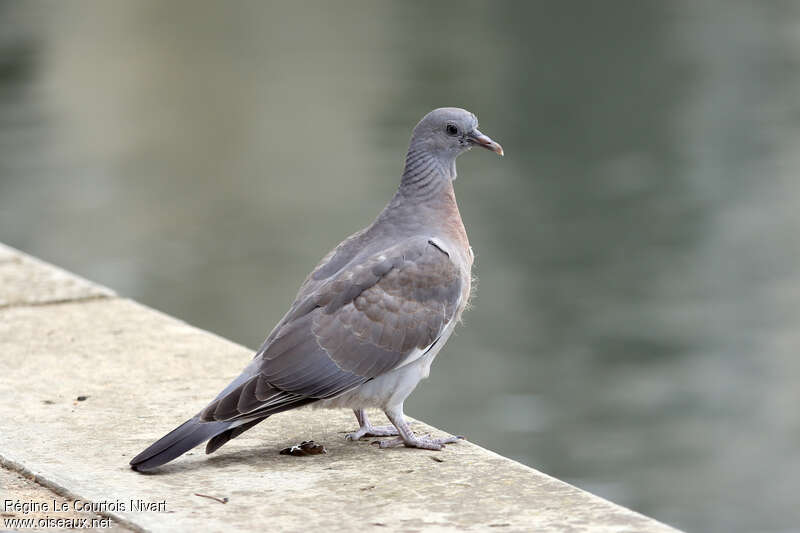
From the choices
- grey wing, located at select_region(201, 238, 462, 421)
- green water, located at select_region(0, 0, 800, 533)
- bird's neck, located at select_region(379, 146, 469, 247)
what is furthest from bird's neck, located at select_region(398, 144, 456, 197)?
green water, located at select_region(0, 0, 800, 533)

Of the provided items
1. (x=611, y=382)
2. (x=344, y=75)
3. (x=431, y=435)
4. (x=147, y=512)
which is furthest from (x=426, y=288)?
(x=344, y=75)

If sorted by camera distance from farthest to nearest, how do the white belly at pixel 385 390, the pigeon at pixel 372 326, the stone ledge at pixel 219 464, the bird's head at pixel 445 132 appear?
the bird's head at pixel 445 132 < the white belly at pixel 385 390 < the pigeon at pixel 372 326 < the stone ledge at pixel 219 464

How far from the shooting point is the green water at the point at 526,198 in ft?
33.9

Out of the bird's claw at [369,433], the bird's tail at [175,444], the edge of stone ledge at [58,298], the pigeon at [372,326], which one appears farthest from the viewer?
the edge of stone ledge at [58,298]

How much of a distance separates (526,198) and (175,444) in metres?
10.7

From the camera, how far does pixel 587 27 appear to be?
24.5 metres

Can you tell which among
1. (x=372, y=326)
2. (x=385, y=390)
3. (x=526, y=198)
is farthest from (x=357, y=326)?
(x=526, y=198)

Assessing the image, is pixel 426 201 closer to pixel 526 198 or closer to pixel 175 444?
pixel 175 444

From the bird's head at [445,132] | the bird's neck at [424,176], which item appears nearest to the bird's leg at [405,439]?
the bird's neck at [424,176]

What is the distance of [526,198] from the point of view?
1473 centimetres

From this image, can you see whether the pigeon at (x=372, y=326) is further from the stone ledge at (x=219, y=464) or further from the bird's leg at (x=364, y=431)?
the stone ledge at (x=219, y=464)

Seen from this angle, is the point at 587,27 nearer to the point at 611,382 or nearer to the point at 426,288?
the point at 611,382

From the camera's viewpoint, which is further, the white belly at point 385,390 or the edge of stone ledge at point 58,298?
the edge of stone ledge at point 58,298

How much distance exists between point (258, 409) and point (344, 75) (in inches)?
670
